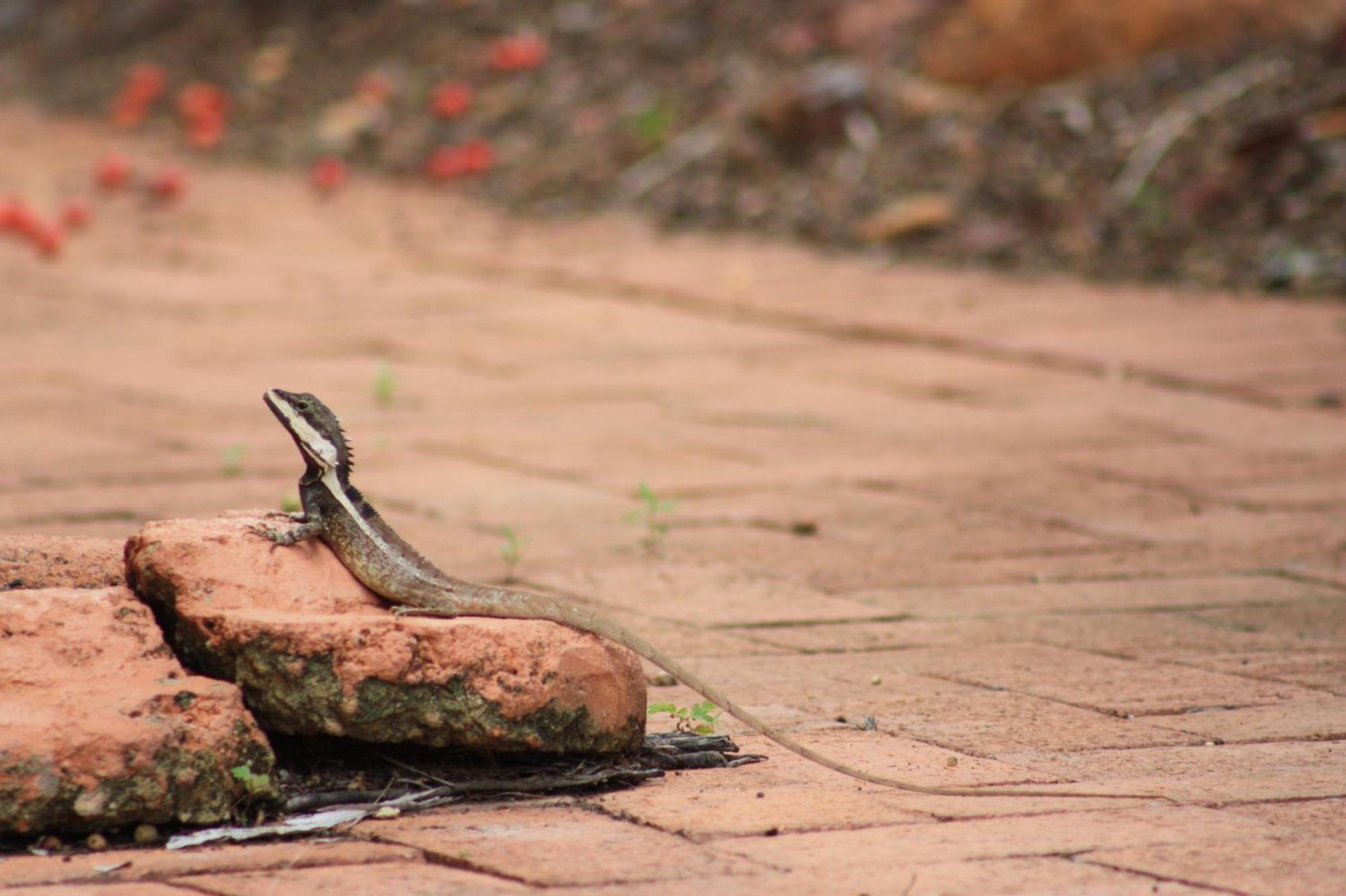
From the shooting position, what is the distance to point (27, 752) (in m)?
2.95

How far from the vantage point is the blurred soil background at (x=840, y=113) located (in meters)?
10.1

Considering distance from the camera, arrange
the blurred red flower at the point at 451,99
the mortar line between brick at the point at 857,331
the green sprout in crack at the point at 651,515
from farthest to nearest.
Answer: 1. the blurred red flower at the point at 451,99
2. the mortar line between brick at the point at 857,331
3. the green sprout in crack at the point at 651,515

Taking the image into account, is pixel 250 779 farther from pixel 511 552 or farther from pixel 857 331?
pixel 857 331

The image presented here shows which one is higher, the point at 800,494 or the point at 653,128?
the point at 653,128

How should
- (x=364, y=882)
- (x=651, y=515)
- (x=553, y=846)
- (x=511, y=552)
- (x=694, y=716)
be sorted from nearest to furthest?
(x=364, y=882), (x=553, y=846), (x=694, y=716), (x=511, y=552), (x=651, y=515)

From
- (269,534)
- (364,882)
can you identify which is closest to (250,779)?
(364,882)

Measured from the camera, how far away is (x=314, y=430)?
352cm

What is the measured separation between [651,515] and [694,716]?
73.9 inches

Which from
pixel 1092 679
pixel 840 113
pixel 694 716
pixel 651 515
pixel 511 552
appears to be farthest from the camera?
pixel 840 113

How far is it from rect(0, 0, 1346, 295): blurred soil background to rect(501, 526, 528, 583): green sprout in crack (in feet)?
17.0

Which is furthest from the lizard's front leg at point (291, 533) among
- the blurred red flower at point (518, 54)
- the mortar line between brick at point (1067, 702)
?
the blurred red flower at point (518, 54)

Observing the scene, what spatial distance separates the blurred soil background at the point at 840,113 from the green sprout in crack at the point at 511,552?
518 cm

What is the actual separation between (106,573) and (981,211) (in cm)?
765

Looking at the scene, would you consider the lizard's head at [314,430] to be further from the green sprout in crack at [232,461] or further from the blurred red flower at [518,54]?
the blurred red flower at [518,54]
